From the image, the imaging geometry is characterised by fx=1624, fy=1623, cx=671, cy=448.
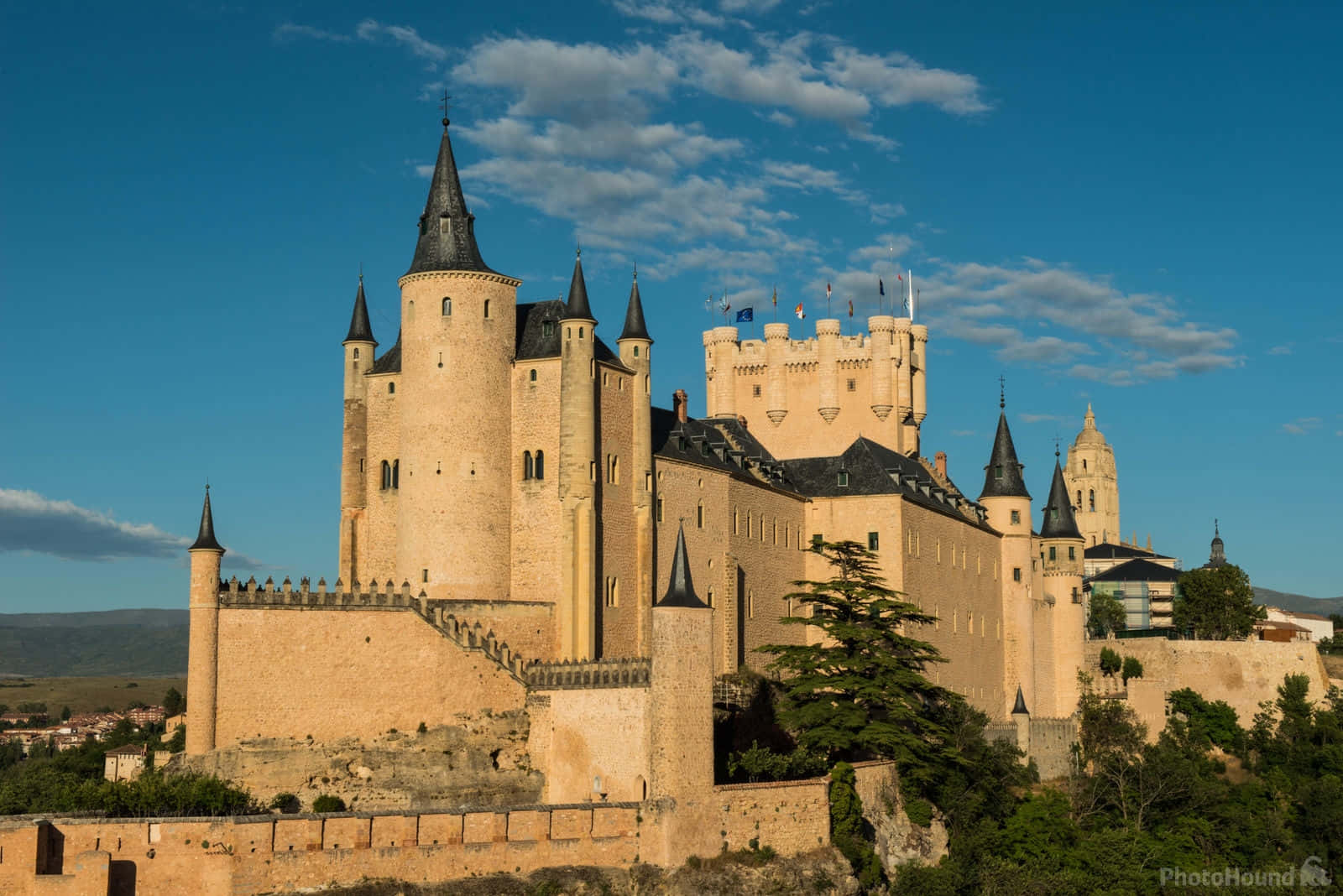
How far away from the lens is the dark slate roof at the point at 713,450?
61250 millimetres

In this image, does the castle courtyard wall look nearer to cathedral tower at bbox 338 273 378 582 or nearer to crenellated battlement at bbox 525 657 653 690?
crenellated battlement at bbox 525 657 653 690

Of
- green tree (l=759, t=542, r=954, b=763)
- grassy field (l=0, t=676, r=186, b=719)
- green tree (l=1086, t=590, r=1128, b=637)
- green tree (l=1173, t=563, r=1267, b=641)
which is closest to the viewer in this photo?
green tree (l=759, t=542, r=954, b=763)

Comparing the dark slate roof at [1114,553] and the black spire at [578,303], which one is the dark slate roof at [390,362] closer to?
the black spire at [578,303]

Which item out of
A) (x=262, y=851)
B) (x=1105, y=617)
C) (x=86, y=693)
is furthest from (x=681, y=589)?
(x=86, y=693)

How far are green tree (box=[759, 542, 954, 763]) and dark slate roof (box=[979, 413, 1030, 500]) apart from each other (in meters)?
26.2

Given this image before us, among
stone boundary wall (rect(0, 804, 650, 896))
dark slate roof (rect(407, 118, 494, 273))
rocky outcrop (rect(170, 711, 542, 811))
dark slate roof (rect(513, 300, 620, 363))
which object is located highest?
dark slate roof (rect(407, 118, 494, 273))

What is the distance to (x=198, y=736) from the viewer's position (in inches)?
1890

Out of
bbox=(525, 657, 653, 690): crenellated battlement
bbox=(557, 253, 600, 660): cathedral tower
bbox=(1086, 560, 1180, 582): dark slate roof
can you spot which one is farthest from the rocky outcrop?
bbox=(1086, 560, 1180, 582): dark slate roof

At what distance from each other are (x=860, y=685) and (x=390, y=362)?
2094 cm

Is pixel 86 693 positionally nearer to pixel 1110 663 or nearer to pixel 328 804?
pixel 1110 663

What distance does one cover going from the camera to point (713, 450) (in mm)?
64938

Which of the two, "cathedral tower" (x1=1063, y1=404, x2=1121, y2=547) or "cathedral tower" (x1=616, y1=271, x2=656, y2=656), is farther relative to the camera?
"cathedral tower" (x1=1063, y1=404, x2=1121, y2=547)

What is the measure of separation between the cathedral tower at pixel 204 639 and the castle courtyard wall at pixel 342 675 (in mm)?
264

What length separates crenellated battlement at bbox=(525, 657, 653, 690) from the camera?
154ft
